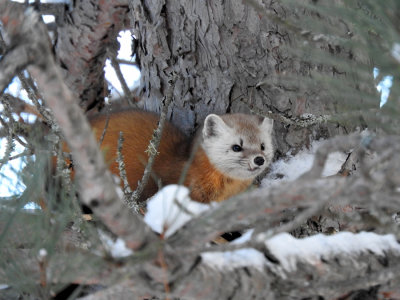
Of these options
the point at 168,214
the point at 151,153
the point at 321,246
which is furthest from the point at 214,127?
the point at 168,214

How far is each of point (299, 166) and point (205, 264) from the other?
182 centimetres

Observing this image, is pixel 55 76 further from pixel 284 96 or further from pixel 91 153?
pixel 284 96

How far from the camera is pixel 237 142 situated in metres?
3.56

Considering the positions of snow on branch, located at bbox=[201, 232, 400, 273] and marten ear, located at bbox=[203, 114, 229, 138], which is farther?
marten ear, located at bbox=[203, 114, 229, 138]

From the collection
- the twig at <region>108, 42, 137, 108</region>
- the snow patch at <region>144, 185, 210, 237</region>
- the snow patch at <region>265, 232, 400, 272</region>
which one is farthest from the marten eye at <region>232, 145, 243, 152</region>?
the snow patch at <region>265, 232, 400, 272</region>

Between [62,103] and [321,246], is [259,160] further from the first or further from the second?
[62,103]

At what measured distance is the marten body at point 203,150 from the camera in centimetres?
343

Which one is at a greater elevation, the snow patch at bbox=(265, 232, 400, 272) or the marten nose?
the marten nose

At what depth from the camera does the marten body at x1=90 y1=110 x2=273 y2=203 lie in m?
3.43

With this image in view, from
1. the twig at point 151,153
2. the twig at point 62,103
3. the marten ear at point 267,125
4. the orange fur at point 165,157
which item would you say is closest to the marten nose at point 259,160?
the marten ear at point 267,125

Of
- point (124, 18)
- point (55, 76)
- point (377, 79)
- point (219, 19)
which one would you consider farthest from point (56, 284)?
point (124, 18)

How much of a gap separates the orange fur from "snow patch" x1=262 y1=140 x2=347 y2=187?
0.37 metres

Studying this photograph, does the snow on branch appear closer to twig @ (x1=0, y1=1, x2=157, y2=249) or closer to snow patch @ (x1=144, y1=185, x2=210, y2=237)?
snow patch @ (x1=144, y1=185, x2=210, y2=237)

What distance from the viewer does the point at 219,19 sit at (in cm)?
326
